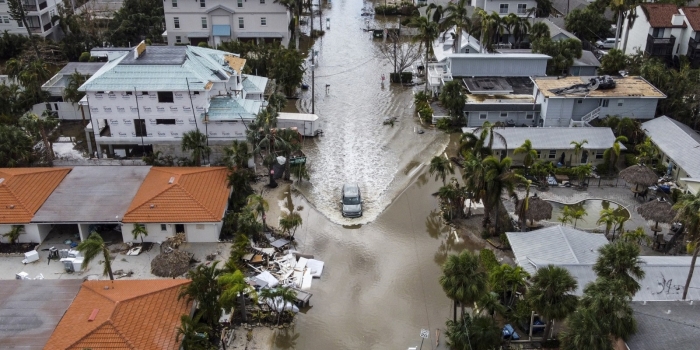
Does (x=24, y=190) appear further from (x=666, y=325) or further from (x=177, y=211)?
(x=666, y=325)

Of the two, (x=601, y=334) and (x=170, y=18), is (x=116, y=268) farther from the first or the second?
(x=170, y=18)

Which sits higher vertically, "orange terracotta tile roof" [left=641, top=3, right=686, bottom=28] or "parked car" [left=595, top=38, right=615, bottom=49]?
"orange terracotta tile roof" [left=641, top=3, right=686, bottom=28]

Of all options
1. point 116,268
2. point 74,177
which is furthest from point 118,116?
point 116,268

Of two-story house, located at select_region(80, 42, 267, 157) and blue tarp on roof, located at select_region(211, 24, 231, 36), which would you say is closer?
two-story house, located at select_region(80, 42, 267, 157)

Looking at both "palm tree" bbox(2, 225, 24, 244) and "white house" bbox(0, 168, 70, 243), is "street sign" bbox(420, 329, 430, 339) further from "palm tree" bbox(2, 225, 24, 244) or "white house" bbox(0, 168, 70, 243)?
"palm tree" bbox(2, 225, 24, 244)

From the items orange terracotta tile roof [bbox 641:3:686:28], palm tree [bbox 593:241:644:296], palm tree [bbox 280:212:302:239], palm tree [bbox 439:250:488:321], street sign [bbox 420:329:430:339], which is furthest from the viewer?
orange terracotta tile roof [bbox 641:3:686:28]

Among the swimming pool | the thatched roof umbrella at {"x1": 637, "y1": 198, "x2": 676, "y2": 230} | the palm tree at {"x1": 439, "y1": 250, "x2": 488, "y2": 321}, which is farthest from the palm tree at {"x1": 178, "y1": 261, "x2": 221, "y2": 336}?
the thatched roof umbrella at {"x1": 637, "y1": 198, "x2": 676, "y2": 230}
